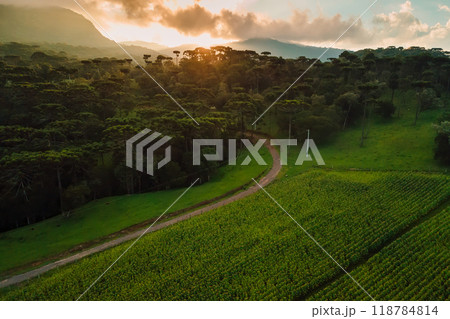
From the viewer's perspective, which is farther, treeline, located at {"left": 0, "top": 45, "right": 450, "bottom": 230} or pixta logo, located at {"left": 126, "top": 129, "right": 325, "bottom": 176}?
pixta logo, located at {"left": 126, "top": 129, "right": 325, "bottom": 176}

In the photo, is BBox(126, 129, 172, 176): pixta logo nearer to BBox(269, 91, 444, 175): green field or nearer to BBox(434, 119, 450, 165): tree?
BBox(269, 91, 444, 175): green field

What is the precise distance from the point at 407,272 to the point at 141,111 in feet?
171

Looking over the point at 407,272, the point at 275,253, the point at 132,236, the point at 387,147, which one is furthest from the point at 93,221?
the point at 387,147

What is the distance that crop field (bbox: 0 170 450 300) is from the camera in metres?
24.5

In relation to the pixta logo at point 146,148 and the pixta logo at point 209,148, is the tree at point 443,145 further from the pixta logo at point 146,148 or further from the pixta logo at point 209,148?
the pixta logo at point 146,148

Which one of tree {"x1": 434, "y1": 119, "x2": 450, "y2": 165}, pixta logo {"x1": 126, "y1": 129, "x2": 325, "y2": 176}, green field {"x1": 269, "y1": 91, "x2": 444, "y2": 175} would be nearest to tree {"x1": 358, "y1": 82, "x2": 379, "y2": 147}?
green field {"x1": 269, "y1": 91, "x2": 444, "y2": 175}

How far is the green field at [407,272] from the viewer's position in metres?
23.0

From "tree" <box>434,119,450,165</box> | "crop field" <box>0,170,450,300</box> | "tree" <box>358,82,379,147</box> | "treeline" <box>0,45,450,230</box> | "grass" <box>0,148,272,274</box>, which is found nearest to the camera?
"crop field" <box>0,170,450,300</box>

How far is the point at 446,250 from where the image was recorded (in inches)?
1058

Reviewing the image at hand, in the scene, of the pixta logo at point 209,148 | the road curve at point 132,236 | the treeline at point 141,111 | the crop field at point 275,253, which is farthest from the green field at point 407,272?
the treeline at point 141,111

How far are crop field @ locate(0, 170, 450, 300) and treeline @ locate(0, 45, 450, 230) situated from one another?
15.5m

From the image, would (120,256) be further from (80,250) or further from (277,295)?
(277,295)

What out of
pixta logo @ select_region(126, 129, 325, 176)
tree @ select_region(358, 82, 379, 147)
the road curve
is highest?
tree @ select_region(358, 82, 379, 147)

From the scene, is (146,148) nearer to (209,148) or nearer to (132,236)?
(209,148)
